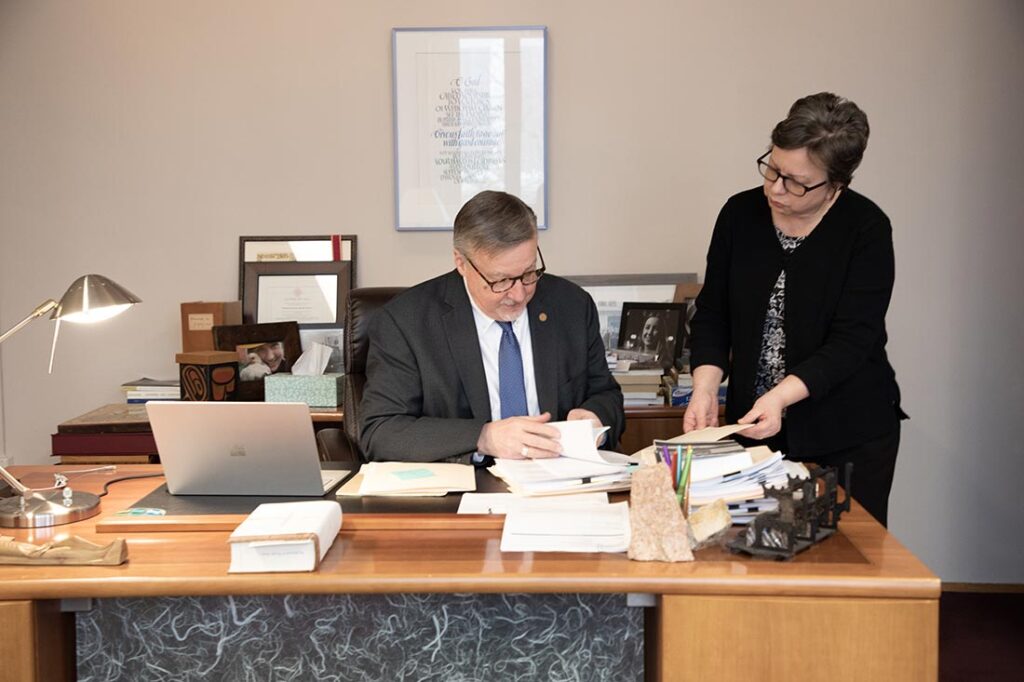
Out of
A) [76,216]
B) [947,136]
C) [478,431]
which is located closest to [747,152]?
[947,136]

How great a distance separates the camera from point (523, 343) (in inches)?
102

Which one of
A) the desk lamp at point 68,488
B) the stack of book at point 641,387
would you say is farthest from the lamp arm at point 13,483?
the stack of book at point 641,387

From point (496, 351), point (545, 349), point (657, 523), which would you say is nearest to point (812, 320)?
point (545, 349)

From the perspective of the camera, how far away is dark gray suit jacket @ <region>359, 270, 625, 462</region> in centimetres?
240

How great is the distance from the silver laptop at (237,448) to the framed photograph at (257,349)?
57.6 inches

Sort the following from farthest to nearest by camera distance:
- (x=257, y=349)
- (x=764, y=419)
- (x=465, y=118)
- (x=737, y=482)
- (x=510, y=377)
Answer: (x=465, y=118) → (x=257, y=349) → (x=510, y=377) → (x=764, y=419) → (x=737, y=482)

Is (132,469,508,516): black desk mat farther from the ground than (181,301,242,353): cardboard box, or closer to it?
closer to it

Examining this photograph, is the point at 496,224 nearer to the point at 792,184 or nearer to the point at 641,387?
the point at 792,184

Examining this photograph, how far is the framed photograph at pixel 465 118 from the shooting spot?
374 cm

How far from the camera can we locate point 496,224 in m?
2.34

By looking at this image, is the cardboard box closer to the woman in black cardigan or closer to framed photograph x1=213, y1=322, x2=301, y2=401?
framed photograph x1=213, y1=322, x2=301, y2=401

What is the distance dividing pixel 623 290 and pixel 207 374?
143 cm

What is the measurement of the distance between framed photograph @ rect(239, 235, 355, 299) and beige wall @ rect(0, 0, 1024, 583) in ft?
0.16

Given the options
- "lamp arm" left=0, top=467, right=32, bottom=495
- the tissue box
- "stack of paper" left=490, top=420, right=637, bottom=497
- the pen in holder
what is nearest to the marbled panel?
the pen in holder
